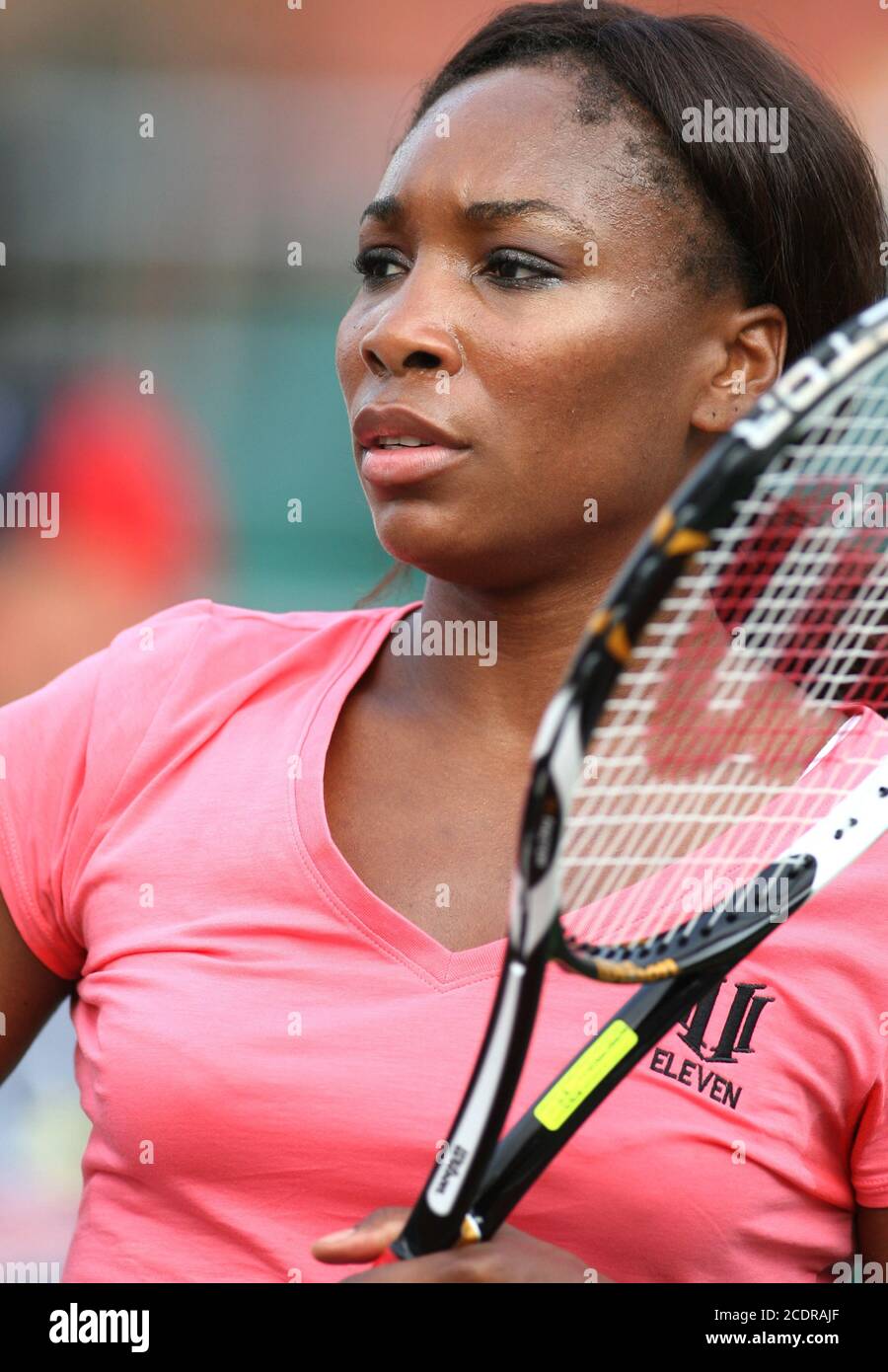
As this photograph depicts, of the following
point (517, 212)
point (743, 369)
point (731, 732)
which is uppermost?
point (517, 212)

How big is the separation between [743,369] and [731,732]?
33cm

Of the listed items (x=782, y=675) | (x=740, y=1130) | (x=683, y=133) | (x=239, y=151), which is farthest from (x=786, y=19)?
(x=740, y=1130)

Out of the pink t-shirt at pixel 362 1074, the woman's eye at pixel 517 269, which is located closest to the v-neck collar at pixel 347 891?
the pink t-shirt at pixel 362 1074

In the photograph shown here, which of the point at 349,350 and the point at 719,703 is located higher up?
the point at 349,350

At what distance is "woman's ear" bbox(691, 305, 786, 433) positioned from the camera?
1.48m

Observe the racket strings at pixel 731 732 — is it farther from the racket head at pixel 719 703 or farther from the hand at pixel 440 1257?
the hand at pixel 440 1257

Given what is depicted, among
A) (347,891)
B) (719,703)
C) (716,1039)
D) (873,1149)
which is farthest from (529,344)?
(873,1149)

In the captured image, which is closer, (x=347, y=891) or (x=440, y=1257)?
(x=440, y=1257)

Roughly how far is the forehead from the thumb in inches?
31.0

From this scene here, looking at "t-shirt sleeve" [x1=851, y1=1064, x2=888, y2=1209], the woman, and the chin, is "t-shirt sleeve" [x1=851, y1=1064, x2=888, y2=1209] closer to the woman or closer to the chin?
the woman

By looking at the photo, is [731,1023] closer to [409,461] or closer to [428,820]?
[428,820]

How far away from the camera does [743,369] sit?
4.93 ft

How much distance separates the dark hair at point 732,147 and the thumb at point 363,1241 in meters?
0.80

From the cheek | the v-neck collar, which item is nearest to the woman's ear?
the cheek
